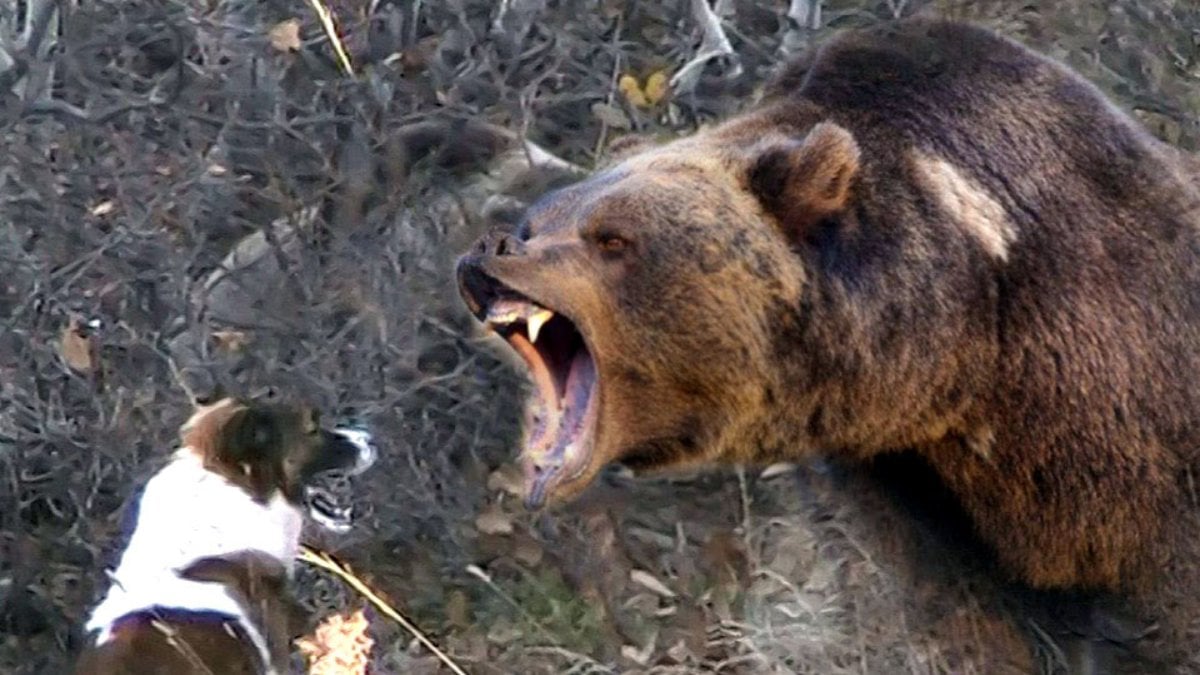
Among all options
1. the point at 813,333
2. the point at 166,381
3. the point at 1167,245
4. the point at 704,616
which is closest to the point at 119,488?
the point at 166,381

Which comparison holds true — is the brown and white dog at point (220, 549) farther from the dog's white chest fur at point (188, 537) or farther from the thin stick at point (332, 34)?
the thin stick at point (332, 34)

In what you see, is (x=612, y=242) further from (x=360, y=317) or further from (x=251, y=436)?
(x=360, y=317)

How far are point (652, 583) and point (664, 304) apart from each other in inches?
86.6

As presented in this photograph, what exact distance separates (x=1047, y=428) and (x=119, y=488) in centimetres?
266

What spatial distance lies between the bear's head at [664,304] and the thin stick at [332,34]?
63.3 inches

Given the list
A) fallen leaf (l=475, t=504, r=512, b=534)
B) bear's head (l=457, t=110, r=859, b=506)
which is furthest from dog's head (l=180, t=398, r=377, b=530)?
bear's head (l=457, t=110, r=859, b=506)

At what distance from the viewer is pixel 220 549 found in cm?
505

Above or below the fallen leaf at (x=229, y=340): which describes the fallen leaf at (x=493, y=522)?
below

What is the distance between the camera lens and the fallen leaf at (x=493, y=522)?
19.2 ft

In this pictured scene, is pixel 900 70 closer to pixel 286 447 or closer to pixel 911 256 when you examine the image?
pixel 911 256

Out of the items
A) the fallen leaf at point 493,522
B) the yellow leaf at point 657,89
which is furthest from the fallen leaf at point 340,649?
the yellow leaf at point 657,89

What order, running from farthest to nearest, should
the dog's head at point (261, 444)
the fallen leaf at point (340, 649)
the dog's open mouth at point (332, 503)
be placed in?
the dog's open mouth at point (332, 503) → the dog's head at point (261, 444) → the fallen leaf at point (340, 649)

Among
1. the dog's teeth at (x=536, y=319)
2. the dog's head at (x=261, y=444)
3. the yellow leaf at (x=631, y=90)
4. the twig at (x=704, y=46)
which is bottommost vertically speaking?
the dog's head at (x=261, y=444)

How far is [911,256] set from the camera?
3957 millimetres
